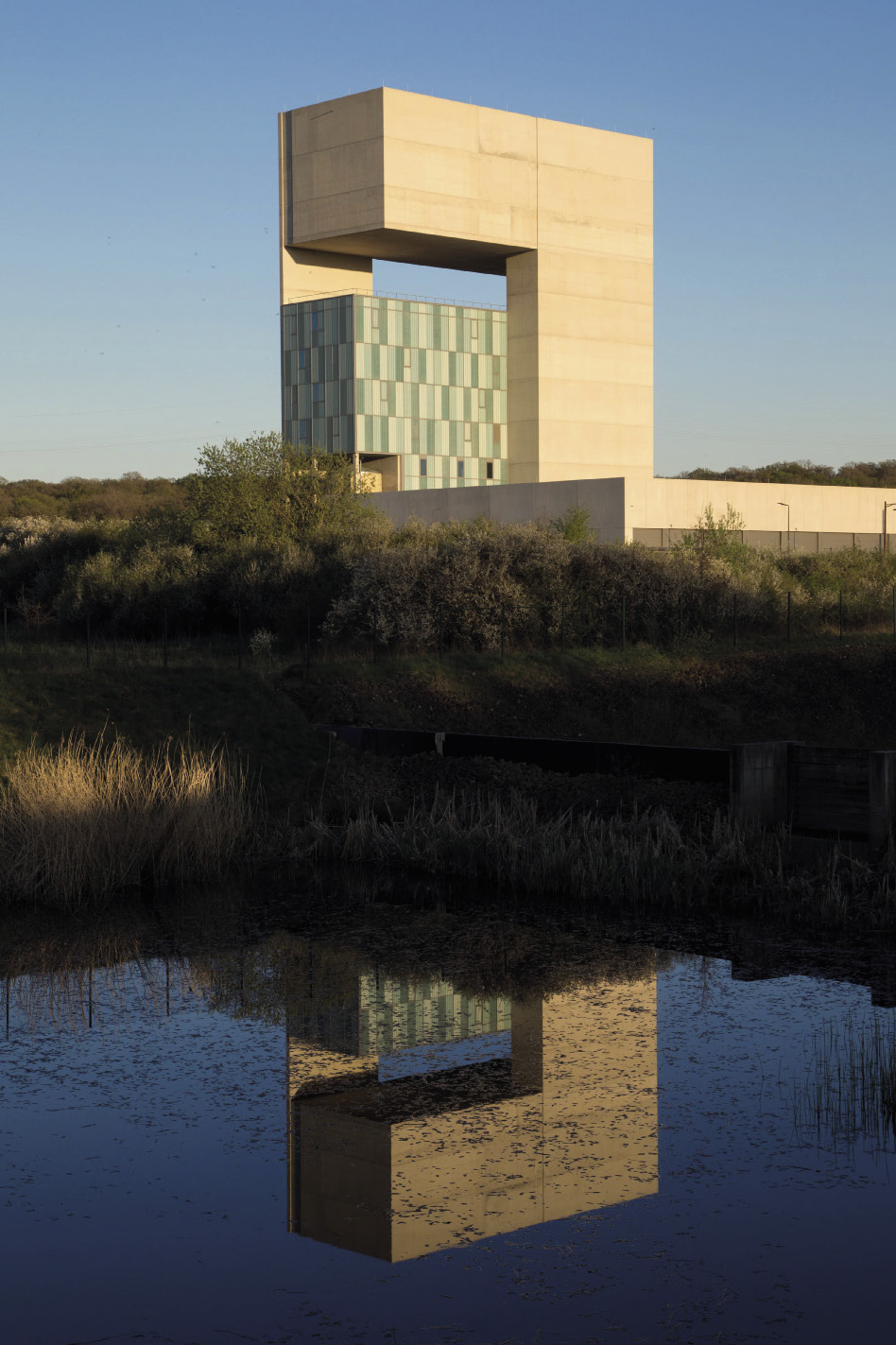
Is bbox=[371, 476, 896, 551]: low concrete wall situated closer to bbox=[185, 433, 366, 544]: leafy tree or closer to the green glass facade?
bbox=[185, 433, 366, 544]: leafy tree

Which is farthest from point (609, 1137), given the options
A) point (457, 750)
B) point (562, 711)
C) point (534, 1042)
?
point (562, 711)

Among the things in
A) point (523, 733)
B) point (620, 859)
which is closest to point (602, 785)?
point (620, 859)

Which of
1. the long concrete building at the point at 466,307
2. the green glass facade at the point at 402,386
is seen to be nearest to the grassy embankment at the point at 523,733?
the long concrete building at the point at 466,307

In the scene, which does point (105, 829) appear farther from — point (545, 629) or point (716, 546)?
point (716, 546)

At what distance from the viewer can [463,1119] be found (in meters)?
8.98

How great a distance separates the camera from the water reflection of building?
7.62 metres

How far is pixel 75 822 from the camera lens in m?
16.8

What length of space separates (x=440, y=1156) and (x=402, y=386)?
234 ft

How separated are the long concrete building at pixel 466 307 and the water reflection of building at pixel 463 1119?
5529 centimetres

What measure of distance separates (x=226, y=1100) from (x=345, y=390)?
6853 cm

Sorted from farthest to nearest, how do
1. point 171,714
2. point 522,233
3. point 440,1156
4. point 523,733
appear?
point 522,233
point 523,733
point 171,714
point 440,1156

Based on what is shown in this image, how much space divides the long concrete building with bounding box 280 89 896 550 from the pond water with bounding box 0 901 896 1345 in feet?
180

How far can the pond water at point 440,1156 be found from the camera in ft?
21.4

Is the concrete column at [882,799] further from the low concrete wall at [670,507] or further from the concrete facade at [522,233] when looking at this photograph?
the concrete facade at [522,233]
